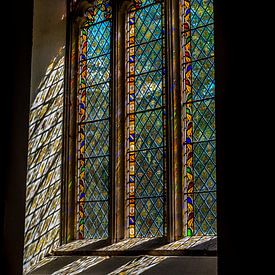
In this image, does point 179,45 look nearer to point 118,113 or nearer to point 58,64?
point 118,113

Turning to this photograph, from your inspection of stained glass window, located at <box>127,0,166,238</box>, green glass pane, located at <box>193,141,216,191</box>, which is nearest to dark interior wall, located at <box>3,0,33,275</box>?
stained glass window, located at <box>127,0,166,238</box>

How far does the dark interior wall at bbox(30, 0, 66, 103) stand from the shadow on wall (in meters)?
0.08

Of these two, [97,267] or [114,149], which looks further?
[114,149]

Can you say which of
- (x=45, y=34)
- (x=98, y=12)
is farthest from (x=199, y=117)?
(x=45, y=34)

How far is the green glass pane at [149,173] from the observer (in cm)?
611

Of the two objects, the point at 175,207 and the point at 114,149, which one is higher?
the point at 114,149

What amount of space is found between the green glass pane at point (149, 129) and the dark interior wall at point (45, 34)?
114 cm

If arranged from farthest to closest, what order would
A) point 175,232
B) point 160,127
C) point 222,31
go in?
1. point 160,127
2. point 175,232
3. point 222,31

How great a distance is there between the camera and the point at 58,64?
7.05 metres

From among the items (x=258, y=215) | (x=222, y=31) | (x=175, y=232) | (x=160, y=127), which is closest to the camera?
(x=258, y=215)

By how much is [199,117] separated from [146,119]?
1.98 feet

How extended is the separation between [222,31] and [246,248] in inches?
65.5

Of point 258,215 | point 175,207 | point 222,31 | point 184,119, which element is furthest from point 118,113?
point 258,215

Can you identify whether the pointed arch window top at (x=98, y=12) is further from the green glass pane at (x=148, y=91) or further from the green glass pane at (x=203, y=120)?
the green glass pane at (x=203, y=120)
